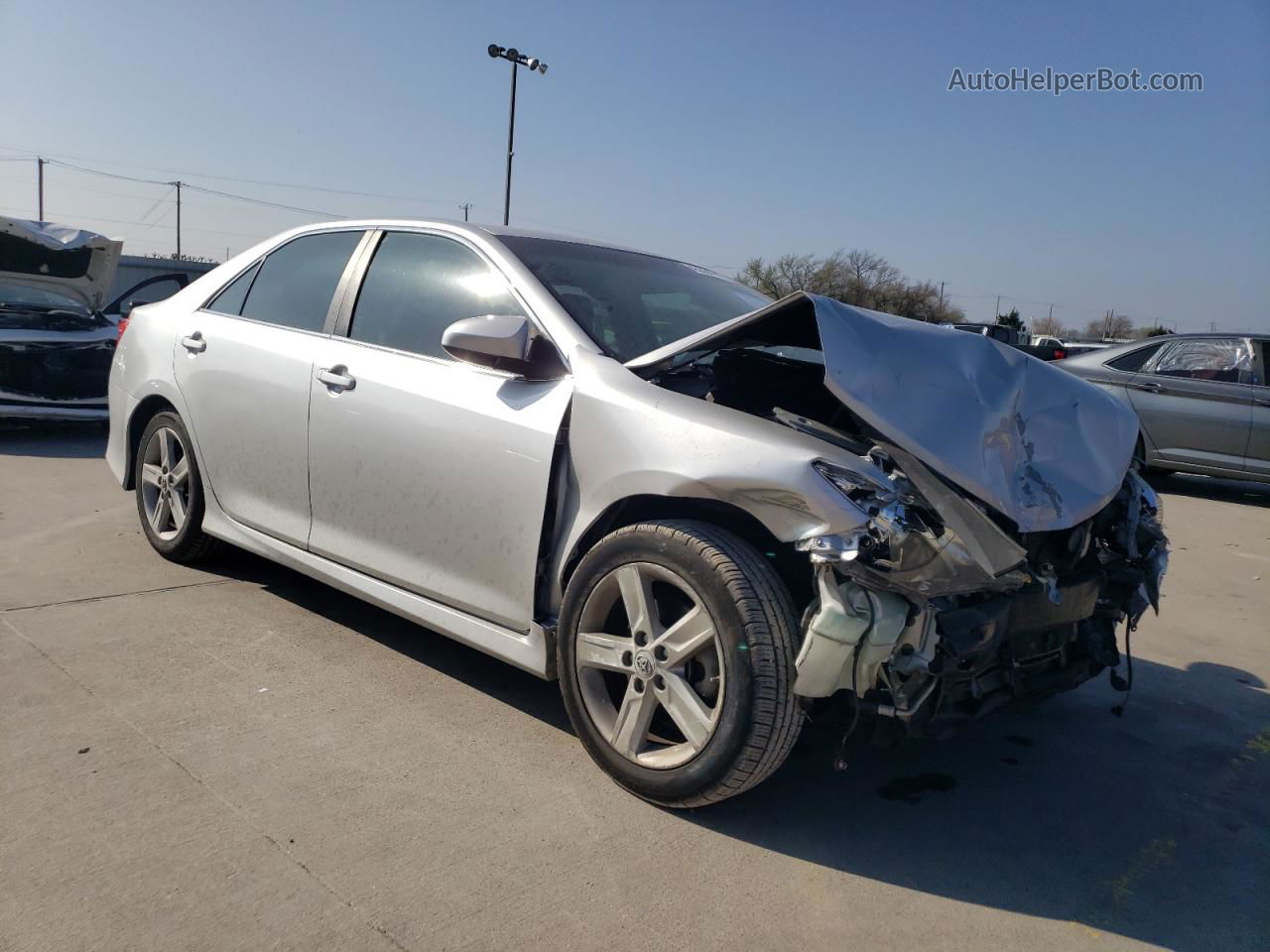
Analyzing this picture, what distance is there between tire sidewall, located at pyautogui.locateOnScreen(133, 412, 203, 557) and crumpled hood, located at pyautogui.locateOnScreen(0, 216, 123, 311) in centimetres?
492

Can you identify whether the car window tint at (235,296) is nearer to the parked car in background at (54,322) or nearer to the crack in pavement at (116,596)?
the crack in pavement at (116,596)

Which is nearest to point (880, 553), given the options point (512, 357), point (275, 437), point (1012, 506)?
point (1012, 506)

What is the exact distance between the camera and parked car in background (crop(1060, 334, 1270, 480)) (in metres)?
8.99

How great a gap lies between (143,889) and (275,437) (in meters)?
1.99

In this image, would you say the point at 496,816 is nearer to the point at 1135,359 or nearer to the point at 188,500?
the point at 188,500

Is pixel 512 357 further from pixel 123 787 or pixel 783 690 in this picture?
pixel 123 787

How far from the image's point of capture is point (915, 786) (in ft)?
10.1

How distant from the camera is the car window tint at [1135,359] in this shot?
9.64 metres

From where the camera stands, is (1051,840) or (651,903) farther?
A: (1051,840)

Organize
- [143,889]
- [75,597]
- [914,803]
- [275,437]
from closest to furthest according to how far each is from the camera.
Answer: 1. [143,889]
2. [914,803]
3. [275,437]
4. [75,597]

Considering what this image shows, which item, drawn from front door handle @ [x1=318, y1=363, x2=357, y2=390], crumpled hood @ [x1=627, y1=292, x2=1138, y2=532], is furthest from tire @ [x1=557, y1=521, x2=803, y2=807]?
front door handle @ [x1=318, y1=363, x2=357, y2=390]

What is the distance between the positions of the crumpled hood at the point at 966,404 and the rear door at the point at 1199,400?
694 centimetres

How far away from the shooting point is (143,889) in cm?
226

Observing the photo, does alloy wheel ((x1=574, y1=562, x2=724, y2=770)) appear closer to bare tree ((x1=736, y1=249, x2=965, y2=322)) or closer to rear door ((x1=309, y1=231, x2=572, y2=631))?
rear door ((x1=309, y1=231, x2=572, y2=631))
